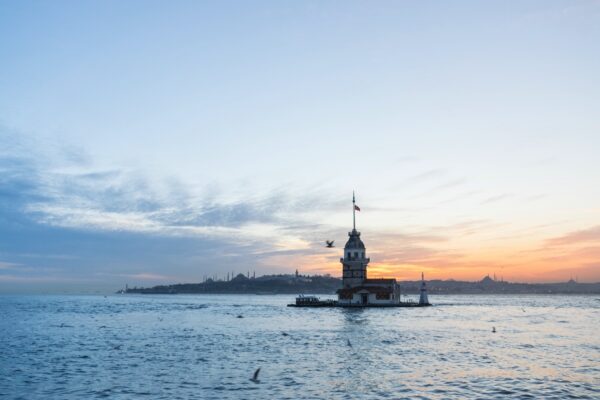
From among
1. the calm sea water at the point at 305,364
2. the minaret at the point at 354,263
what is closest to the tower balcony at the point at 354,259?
the minaret at the point at 354,263

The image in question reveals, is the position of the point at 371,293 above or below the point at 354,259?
below

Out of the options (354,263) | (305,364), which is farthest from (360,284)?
(305,364)

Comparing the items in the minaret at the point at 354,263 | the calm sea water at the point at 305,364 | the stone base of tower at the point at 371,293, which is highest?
the minaret at the point at 354,263

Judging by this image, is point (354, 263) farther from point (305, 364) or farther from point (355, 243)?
point (305, 364)

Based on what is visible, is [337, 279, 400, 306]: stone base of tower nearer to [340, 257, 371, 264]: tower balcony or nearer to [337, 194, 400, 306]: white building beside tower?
[337, 194, 400, 306]: white building beside tower

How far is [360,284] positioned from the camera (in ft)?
433

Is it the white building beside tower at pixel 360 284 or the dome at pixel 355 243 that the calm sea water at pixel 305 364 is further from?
the dome at pixel 355 243

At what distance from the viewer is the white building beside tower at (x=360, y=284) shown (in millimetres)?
127438

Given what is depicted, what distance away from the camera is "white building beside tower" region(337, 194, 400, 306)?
12744cm

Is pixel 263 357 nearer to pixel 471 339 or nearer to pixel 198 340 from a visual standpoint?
pixel 198 340

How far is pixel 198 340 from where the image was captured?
→ 6725cm

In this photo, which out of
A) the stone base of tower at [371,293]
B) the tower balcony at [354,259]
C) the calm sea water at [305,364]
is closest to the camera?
the calm sea water at [305,364]

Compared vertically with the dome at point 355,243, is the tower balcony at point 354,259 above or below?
below

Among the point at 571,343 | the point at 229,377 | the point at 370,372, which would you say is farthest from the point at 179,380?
the point at 571,343
